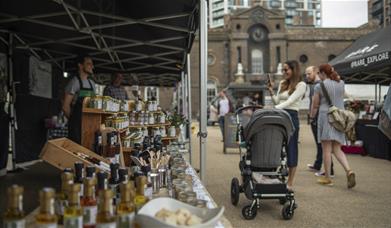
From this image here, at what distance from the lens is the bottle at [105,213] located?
5.92 feet

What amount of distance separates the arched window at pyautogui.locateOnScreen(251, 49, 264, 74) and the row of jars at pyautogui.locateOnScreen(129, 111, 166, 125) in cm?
4833

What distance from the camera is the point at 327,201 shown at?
5934 mm

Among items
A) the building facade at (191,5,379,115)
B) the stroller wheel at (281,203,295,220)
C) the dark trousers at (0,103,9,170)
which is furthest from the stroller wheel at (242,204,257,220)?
the building facade at (191,5,379,115)

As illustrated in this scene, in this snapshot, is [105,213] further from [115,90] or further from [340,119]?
[340,119]

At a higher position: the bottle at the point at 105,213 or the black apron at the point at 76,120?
the black apron at the point at 76,120

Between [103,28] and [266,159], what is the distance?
12.9ft

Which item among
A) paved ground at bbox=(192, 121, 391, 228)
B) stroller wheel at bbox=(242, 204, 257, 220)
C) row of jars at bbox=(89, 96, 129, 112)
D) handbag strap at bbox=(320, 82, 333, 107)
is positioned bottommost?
paved ground at bbox=(192, 121, 391, 228)

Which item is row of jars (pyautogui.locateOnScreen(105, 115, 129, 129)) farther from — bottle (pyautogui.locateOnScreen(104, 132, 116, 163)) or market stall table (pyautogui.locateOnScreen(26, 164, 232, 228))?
market stall table (pyautogui.locateOnScreen(26, 164, 232, 228))

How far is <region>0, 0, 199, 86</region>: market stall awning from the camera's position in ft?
20.9

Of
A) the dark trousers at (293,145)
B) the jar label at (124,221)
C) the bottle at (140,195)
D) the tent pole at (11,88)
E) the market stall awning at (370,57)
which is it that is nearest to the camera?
the jar label at (124,221)

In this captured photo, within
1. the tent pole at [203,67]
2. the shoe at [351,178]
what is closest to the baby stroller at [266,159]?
the tent pole at [203,67]

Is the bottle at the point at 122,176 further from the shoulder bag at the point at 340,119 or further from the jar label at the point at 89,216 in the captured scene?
the shoulder bag at the point at 340,119

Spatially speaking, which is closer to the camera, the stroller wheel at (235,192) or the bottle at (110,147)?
the bottle at (110,147)

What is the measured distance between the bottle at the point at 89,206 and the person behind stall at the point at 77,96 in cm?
281
